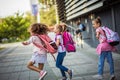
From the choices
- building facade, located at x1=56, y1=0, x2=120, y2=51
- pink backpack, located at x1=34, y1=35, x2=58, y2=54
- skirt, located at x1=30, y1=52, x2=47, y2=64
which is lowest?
skirt, located at x1=30, y1=52, x2=47, y2=64

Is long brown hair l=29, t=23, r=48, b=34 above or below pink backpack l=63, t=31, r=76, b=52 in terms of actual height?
above

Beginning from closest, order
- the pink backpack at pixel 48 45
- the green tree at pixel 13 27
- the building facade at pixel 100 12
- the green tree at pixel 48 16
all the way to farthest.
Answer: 1. the pink backpack at pixel 48 45
2. the building facade at pixel 100 12
3. the green tree at pixel 13 27
4. the green tree at pixel 48 16

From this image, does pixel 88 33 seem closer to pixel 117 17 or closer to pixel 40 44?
pixel 117 17

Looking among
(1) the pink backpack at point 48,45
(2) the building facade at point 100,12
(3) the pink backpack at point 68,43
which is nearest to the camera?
(1) the pink backpack at point 48,45

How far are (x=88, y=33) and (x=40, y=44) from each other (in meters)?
12.8

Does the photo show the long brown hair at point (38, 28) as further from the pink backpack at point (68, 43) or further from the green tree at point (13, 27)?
the green tree at point (13, 27)

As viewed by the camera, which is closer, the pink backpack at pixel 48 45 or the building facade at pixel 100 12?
the pink backpack at pixel 48 45

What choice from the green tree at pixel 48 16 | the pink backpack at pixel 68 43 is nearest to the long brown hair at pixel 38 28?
the pink backpack at pixel 68 43

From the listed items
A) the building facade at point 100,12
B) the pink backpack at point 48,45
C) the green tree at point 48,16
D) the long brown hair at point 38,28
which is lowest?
the pink backpack at point 48,45

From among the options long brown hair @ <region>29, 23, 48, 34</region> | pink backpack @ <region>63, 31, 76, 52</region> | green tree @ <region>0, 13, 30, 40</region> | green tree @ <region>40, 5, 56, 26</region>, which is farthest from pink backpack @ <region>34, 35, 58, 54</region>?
green tree @ <region>40, 5, 56, 26</region>

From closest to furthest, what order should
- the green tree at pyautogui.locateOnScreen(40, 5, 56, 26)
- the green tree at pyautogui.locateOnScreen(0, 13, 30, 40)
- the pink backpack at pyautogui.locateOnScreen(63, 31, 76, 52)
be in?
the pink backpack at pyautogui.locateOnScreen(63, 31, 76, 52) < the green tree at pyautogui.locateOnScreen(0, 13, 30, 40) < the green tree at pyautogui.locateOnScreen(40, 5, 56, 26)

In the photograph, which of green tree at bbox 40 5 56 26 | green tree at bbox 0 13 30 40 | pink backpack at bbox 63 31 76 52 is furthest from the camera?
green tree at bbox 40 5 56 26

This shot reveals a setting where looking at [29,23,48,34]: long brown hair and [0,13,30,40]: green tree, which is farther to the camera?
[0,13,30,40]: green tree

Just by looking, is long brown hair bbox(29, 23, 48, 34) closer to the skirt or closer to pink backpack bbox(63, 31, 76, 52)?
the skirt
